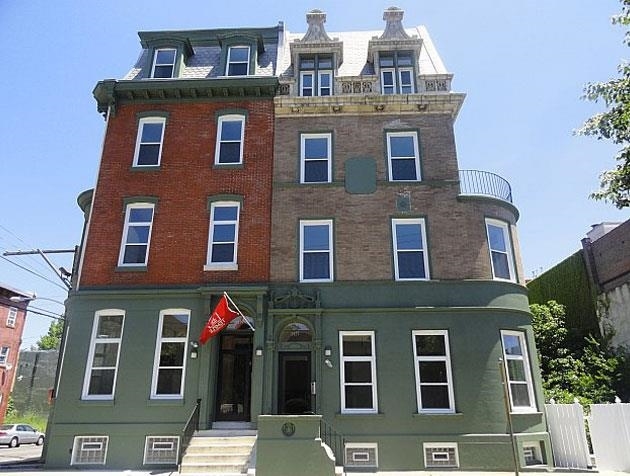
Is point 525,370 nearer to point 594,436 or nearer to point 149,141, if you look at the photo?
point 594,436

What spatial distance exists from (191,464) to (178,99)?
39.9 ft

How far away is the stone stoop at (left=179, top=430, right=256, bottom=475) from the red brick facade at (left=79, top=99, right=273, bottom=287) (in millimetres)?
4530

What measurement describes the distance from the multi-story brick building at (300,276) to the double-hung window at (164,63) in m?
0.11

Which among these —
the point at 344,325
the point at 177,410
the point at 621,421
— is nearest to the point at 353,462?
the point at 344,325

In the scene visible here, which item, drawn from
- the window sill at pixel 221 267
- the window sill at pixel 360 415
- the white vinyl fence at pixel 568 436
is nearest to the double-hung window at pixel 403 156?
the window sill at pixel 221 267

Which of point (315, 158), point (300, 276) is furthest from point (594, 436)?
point (315, 158)

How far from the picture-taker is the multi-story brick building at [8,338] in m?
33.6

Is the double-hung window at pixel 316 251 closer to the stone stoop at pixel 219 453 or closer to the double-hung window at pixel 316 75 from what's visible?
the stone stoop at pixel 219 453

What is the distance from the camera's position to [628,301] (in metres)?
19.0

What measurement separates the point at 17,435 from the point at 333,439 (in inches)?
922

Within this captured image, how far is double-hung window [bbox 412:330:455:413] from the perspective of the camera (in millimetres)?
12844

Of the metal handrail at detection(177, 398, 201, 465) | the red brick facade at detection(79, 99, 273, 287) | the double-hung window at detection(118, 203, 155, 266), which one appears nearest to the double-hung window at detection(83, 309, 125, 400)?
the red brick facade at detection(79, 99, 273, 287)

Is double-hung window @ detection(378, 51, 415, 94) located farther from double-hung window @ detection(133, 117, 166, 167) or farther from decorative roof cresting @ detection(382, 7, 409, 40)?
double-hung window @ detection(133, 117, 166, 167)

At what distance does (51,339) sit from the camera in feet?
203
